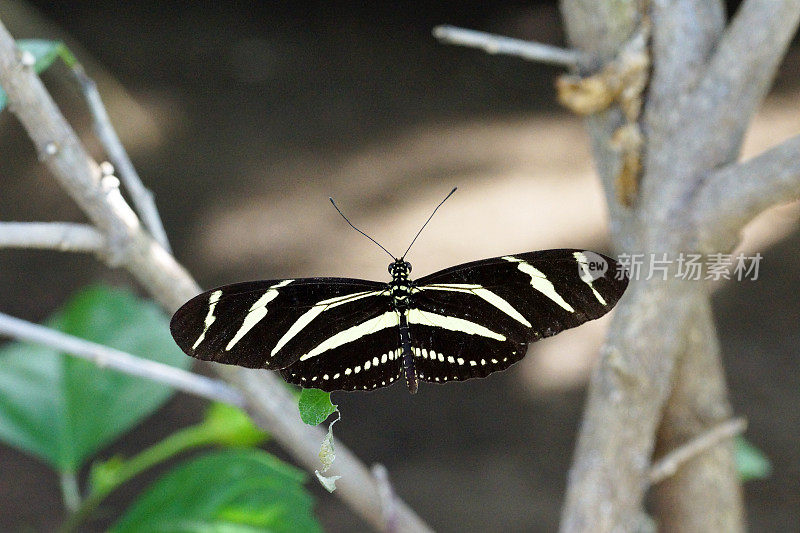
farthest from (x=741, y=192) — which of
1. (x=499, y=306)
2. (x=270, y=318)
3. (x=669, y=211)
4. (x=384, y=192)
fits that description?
(x=384, y=192)

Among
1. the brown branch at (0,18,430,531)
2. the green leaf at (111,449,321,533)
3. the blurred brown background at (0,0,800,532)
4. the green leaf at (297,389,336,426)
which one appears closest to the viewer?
the green leaf at (297,389,336,426)

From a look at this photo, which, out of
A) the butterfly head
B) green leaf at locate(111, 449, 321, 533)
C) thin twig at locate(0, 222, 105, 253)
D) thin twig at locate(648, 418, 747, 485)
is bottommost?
green leaf at locate(111, 449, 321, 533)

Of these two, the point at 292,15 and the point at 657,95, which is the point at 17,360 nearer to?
the point at 657,95

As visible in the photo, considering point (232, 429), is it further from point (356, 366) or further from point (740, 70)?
point (740, 70)

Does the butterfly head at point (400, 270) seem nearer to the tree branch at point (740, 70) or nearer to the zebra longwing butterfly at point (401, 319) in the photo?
the zebra longwing butterfly at point (401, 319)

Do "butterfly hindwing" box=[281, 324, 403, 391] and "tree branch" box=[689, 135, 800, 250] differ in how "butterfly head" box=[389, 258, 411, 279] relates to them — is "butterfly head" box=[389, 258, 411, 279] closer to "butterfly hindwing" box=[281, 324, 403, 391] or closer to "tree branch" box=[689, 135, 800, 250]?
"butterfly hindwing" box=[281, 324, 403, 391]

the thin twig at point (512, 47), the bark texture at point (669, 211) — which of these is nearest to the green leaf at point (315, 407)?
the bark texture at point (669, 211)

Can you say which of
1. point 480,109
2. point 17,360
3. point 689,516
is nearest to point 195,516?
point 17,360

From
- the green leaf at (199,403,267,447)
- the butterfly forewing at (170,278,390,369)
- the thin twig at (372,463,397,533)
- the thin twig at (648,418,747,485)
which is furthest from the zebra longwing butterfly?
the green leaf at (199,403,267,447)
